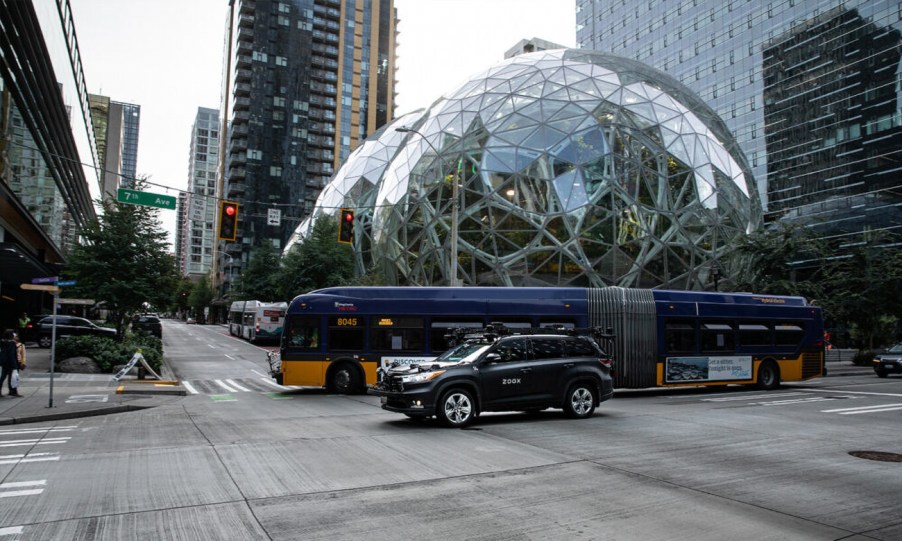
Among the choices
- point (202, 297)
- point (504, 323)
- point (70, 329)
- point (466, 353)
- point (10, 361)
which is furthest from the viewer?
point (202, 297)

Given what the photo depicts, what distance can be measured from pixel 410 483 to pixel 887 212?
199 feet

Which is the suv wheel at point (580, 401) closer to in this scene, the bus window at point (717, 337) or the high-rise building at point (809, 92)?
the bus window at point (717, 337)

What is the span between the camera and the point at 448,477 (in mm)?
7371

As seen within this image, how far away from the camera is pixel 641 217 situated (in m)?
31.1

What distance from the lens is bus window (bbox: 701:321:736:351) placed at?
19406mm

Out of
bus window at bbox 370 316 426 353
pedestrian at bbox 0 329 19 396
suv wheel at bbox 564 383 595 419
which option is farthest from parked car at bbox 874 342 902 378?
pedestrian at bbox 0 329 19 396

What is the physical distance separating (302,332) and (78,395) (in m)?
6.11

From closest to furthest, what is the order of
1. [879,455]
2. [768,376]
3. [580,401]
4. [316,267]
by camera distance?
1. [879,455]
2. [580,401]
3. [768,376]
4. [316,267]

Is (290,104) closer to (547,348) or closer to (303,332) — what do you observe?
(303,332)

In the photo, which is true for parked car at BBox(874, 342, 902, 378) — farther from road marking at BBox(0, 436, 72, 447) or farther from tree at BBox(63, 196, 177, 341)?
tree at BBox(63, 196, 177, 341)

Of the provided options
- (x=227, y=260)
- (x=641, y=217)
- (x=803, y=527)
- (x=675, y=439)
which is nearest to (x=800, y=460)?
(x=675, y=439)

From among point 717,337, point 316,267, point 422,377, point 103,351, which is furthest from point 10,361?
point 316,267

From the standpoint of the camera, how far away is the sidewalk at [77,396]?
504 inches

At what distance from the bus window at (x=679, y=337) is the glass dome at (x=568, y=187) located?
10844 millimetres
